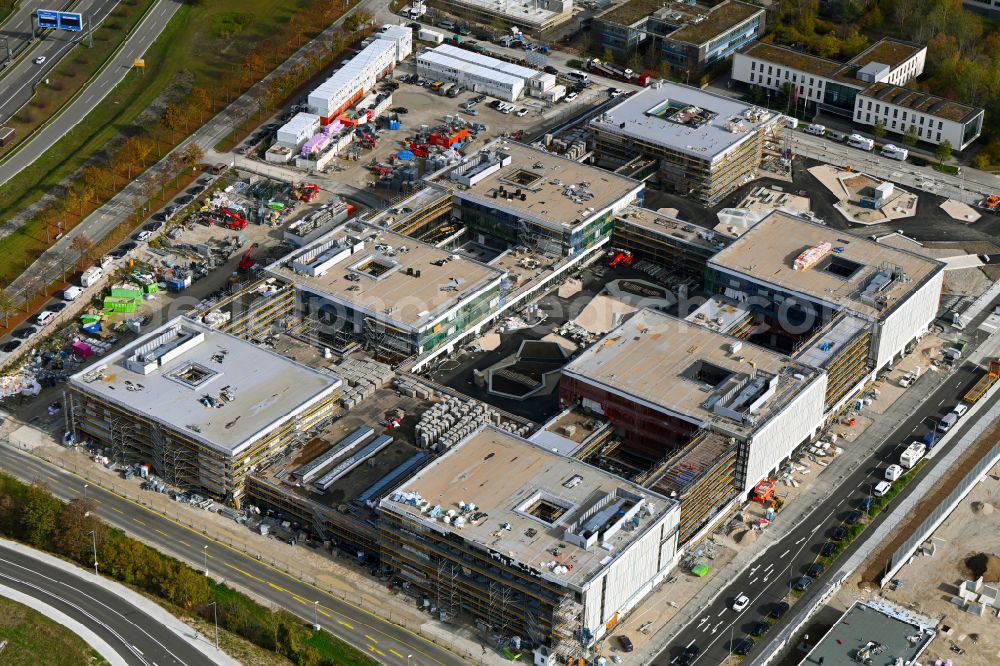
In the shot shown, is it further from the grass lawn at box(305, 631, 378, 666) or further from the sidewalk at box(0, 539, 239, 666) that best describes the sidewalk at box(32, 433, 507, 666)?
the sidewalk at box(0, 539, 239, 666)

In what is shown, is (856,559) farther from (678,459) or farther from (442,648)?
(442,648)

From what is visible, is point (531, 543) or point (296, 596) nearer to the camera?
point (531, 543)

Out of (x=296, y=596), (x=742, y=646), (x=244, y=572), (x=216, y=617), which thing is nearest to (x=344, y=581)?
(x=296, y=596)

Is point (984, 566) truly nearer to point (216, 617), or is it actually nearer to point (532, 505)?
point (532, 505)

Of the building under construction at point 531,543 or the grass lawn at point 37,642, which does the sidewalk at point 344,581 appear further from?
the grass lawn at point 37,642

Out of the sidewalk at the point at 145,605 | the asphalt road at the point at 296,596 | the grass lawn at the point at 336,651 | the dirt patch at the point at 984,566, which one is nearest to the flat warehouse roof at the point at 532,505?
the asphalt road at the point at 296,596

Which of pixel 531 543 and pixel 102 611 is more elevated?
pixel 531 543

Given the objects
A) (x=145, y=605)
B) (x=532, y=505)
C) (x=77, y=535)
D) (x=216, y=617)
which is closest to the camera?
(x=216, y=617)
